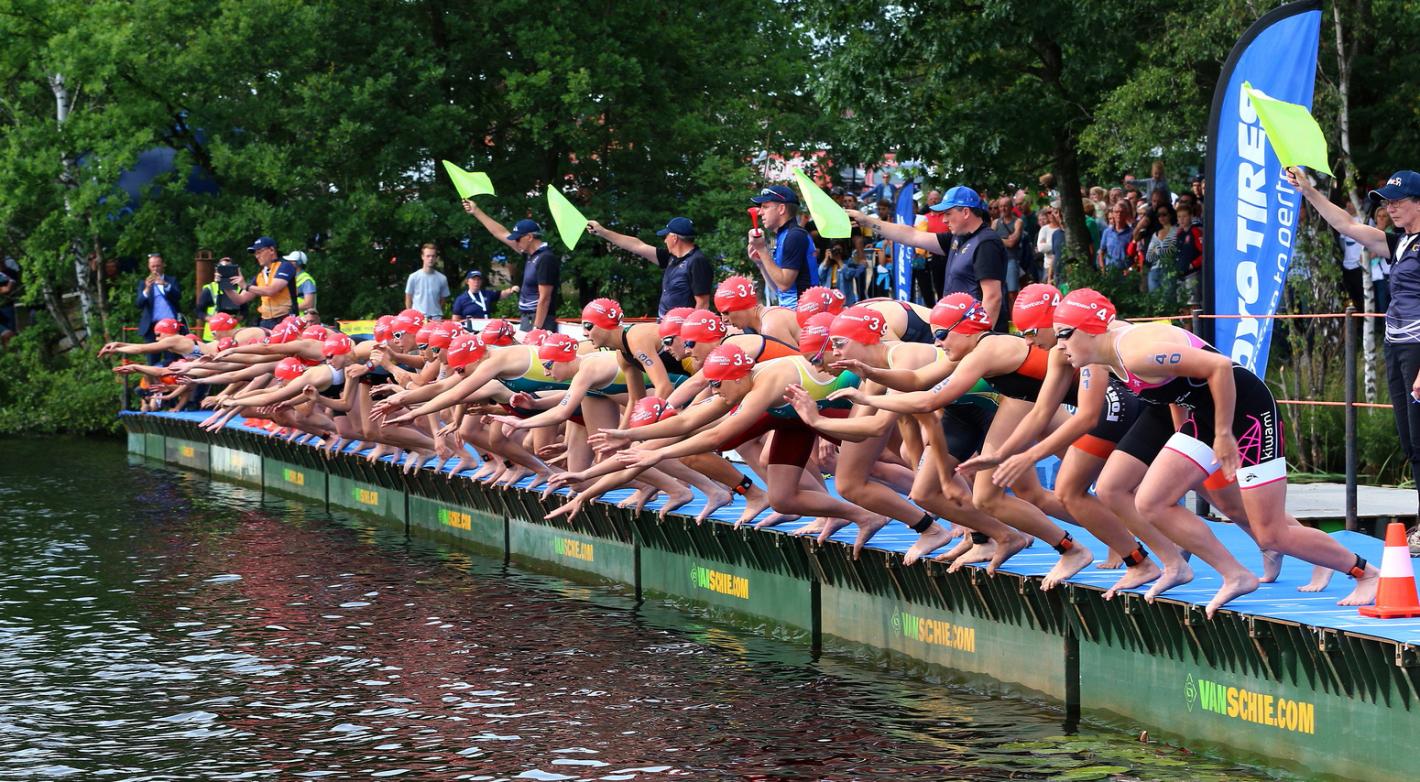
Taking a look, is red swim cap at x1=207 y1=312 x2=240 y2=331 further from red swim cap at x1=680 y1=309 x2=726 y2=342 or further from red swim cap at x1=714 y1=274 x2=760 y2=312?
red swim cap at x1=680 y1=309 x2=726 y2=342

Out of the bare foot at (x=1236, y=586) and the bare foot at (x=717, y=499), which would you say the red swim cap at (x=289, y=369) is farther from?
the bare foot at (x=1236, y=586)

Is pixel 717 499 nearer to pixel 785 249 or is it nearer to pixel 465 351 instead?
pixel 785 249

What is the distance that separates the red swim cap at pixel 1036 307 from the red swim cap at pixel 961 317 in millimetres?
647

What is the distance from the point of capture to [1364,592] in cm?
957

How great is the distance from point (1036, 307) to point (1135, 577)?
1654 mm

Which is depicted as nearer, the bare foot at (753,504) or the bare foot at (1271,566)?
the bare foot at (1271,566)

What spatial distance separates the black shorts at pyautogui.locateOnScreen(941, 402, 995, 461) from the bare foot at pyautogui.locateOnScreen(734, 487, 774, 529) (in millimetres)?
→ 1850

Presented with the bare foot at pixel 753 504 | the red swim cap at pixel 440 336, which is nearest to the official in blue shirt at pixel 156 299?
the red swim cap at pixel 440 336

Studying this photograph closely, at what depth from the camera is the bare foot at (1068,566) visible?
420 inches

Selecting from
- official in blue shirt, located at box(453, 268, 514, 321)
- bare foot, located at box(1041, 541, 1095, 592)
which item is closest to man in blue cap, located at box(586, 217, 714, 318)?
bare foot, located at box(1041, 541, 1095, 592)

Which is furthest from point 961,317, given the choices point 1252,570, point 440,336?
point 440,336

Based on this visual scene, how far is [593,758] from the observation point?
32.1 feet

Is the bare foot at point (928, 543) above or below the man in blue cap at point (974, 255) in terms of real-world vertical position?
below

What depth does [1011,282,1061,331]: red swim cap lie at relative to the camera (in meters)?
10.6
